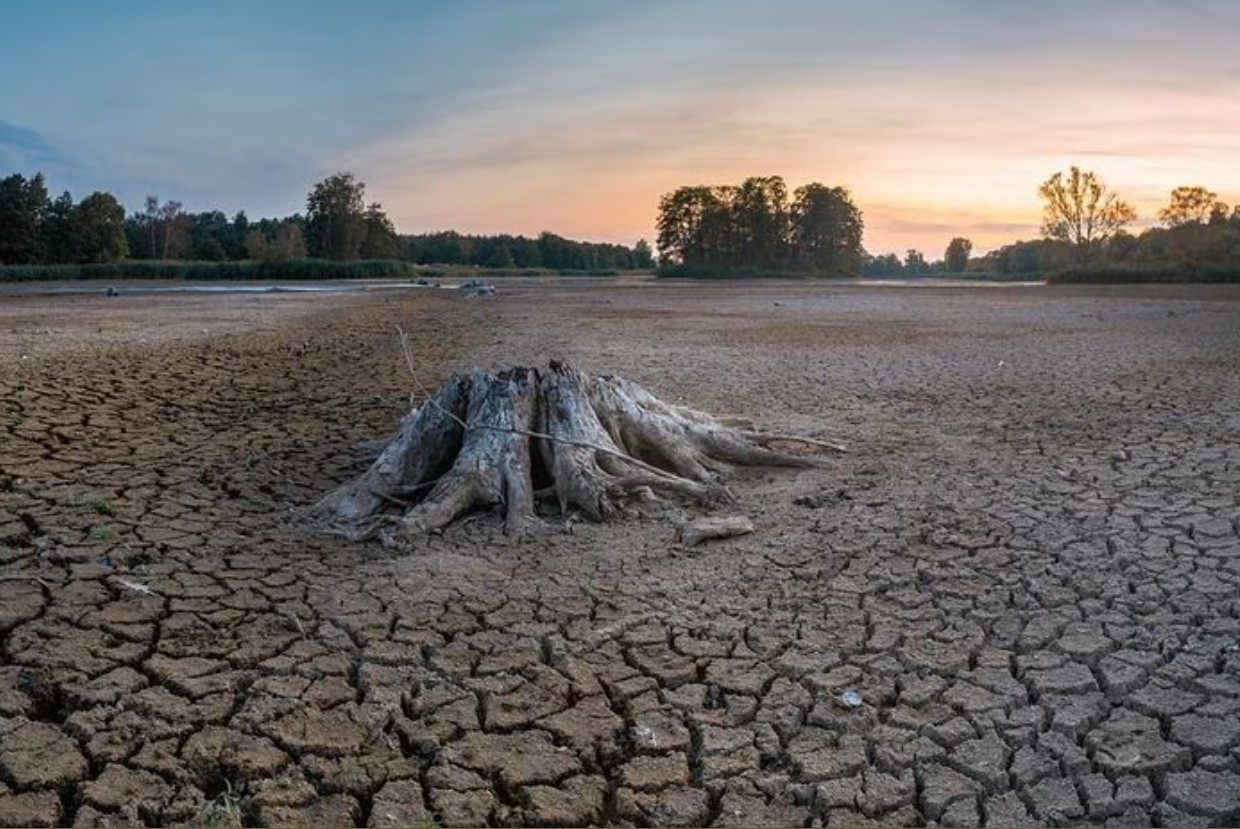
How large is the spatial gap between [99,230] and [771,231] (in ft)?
223

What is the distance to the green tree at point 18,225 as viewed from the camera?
2938 inches

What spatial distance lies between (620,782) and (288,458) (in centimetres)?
496

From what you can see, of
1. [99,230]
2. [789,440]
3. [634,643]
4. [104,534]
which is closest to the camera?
[634,643]

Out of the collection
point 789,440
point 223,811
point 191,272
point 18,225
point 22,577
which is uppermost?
point 18,225

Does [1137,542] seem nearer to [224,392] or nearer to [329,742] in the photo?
[329,742]

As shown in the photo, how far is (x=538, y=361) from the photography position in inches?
585

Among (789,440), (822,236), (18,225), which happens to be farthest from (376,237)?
(789,440)

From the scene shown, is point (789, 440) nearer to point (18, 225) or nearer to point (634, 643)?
point (634, 643)

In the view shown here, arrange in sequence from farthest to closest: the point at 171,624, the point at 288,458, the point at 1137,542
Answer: the point at 288,458
the point at 1137,542
the point at 171,624

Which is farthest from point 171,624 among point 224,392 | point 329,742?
point 224,392

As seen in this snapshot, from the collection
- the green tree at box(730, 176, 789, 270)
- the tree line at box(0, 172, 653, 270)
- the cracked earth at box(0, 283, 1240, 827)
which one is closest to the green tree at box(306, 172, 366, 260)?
the tree line at box(0, 172, 653, 270)

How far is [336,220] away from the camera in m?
86.3

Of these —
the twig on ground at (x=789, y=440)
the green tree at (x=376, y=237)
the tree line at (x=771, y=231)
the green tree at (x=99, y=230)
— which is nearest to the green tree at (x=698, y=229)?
the tree line at (x=771, y=231)

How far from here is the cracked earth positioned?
9.31 ft
